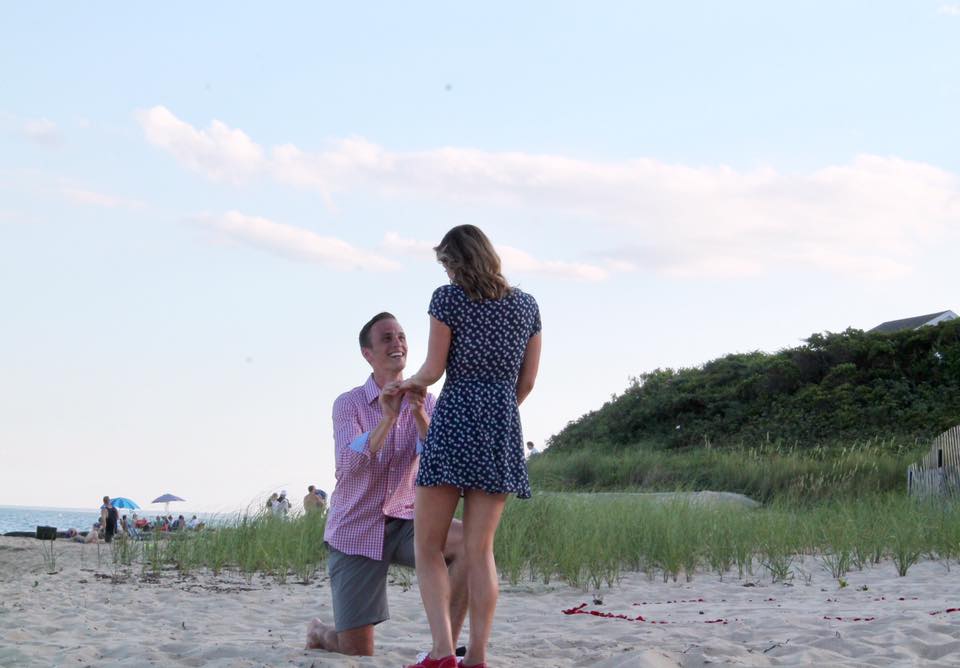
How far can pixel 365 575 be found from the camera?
4.60 metres

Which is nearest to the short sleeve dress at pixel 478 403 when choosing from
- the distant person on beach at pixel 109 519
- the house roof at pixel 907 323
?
the distant person on beach at pixel 109 519

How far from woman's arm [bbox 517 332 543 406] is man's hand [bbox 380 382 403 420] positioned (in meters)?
0.46

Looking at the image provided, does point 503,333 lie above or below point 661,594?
above

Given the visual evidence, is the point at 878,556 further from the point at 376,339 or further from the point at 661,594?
the point at 376,339

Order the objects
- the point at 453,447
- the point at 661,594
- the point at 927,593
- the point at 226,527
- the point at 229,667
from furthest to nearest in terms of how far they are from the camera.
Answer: the point at 226,527 < the point at 661,594 < the point at 927,593 < the point at 229,667 < the point at 453,447

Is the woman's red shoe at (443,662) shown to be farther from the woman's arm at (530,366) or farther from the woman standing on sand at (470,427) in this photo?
the woman's arm at (530,366)

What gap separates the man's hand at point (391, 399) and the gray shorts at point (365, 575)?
2.13 ft

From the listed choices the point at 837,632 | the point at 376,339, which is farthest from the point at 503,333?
the point at 837,632

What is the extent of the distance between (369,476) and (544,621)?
84.3 inches

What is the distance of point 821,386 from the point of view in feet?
81.1

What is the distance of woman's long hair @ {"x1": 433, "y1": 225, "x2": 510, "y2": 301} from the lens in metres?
3.79

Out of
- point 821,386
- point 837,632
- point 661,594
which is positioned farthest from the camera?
point 821,386

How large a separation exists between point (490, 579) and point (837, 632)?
2105 millimetres

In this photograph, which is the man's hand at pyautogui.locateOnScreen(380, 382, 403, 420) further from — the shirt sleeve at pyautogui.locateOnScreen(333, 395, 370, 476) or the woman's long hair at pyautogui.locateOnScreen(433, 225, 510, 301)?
the woman's long hair at pyautogui.locateOnScreen(433, 225, 510, 301)
